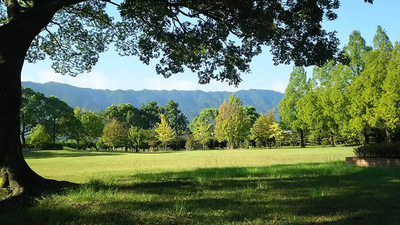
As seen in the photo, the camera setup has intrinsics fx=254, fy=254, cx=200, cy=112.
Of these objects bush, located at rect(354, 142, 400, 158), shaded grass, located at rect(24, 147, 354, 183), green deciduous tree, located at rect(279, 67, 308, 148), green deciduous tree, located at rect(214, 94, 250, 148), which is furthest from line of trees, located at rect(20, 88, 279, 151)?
bush, located at rect(354, 142, 400, 158)

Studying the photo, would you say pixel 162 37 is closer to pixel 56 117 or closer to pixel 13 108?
pixel 13 108

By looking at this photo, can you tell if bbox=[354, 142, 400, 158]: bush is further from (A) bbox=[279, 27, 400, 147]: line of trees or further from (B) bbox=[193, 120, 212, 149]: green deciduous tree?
(B) bbox=[193, 120, 212, 149]: green deciduous tree

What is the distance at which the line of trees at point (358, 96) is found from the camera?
24.6 metres

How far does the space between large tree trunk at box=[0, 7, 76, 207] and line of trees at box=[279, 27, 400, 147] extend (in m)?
17.1

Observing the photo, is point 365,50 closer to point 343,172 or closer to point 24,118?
point 343,172

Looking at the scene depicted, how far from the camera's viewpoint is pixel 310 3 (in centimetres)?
570

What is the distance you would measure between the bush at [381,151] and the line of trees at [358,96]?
778 cm

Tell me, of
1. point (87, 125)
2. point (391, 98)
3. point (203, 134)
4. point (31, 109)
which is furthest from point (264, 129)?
point (31, 109)

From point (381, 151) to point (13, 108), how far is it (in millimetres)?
11777

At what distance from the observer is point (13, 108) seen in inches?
176

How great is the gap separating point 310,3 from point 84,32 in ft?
24.1

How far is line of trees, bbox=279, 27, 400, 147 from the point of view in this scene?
969 inches

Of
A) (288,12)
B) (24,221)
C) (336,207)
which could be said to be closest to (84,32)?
(288,12)

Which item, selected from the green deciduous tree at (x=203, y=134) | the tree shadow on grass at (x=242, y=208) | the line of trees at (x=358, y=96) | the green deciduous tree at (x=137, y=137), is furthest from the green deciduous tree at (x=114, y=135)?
the tree shadow on grass at (x=242, y=208)
